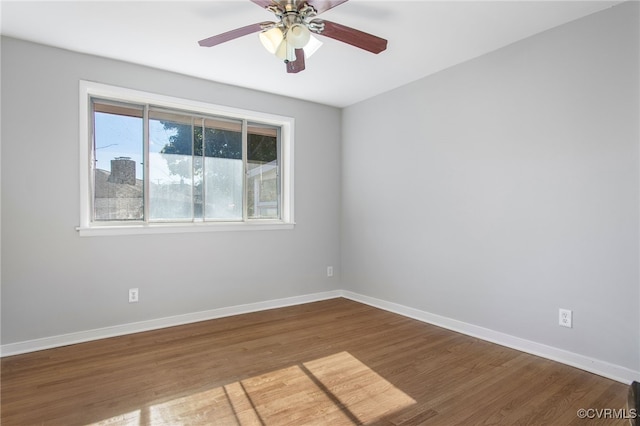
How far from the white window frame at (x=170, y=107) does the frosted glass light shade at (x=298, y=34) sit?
1.90m

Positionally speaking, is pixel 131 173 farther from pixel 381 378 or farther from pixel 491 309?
pixel 491 309

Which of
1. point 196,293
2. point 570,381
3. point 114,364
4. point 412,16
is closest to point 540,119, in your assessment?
point 412,16

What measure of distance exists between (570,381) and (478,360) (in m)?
0.57

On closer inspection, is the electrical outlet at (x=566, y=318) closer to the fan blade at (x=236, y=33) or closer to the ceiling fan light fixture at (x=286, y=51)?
the ceiling fan light fixture at (x=286, y=51)

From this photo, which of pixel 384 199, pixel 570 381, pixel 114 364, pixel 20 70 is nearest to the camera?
pixel 570 381

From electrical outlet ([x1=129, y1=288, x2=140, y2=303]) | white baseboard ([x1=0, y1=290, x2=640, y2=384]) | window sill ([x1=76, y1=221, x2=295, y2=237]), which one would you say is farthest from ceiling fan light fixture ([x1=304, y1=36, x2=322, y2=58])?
white baseboard ([x1=0, y1=290, x2=640, y2=384])

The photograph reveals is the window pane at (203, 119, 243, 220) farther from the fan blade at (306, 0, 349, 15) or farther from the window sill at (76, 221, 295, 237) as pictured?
the fan blade at (306, 0, 349, 15)

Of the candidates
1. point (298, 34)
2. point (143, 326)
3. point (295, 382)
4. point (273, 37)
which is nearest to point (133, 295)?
point (143, 326)

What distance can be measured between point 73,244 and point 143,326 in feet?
3.17

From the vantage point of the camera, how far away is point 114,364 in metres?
2.59

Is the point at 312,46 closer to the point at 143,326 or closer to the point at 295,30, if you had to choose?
the point at 295,30

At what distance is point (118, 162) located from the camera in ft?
10.9

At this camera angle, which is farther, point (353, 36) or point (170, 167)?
point (170, 167)

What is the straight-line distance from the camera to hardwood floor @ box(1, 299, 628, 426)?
6.39ft
